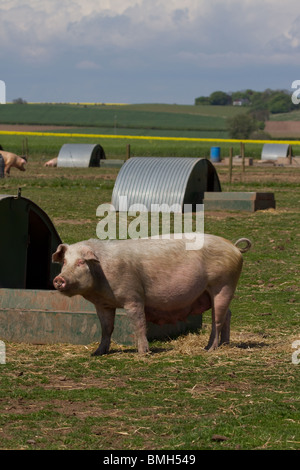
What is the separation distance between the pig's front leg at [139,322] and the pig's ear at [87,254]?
62 centimetres

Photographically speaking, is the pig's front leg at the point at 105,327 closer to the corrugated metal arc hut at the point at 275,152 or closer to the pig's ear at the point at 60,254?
the pig's ear at the point at 60,254

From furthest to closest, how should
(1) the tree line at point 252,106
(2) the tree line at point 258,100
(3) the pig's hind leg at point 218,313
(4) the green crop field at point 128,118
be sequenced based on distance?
1. (2) the tree line at point 258,100
2. (4) the green crop field at point 128,118
3. (1) the tree line at point 252,106
4. (3) the pig's hind leg at point 218,313

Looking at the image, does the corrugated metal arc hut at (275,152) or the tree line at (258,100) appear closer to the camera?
the corrugated metal arc hut at (275,152)

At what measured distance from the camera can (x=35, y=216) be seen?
1230cm

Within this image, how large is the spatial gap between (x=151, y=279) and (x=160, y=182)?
580 inches

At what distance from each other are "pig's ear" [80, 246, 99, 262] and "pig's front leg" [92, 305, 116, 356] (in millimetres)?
650

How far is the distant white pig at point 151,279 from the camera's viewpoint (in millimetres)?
8695

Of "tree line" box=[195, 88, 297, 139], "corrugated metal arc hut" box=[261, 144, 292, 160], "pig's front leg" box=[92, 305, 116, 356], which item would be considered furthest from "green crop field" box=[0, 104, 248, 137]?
"pig's front leg" box=[92, 305, 116, 356]

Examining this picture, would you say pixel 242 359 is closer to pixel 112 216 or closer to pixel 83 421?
pixel 83 421

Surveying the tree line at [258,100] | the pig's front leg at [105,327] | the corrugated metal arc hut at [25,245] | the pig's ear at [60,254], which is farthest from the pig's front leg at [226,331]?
the tree line at [258,100]

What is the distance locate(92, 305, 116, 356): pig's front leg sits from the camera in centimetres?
897

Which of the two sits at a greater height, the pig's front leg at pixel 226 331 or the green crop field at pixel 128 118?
the green crop field at pixel 128 118

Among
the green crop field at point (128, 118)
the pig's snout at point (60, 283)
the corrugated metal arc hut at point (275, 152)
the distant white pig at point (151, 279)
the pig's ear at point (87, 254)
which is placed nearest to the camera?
the pig's snout at point (60, 283)

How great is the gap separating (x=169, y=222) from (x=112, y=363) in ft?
→ 39.8
